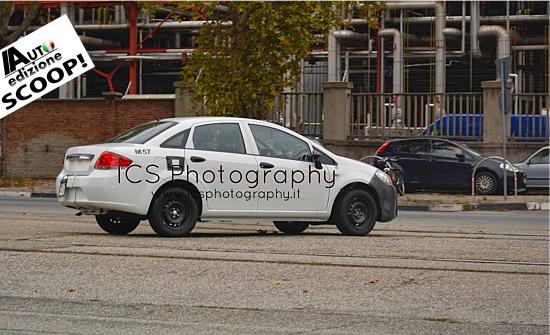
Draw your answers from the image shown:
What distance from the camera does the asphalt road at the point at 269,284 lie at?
739 centimetres

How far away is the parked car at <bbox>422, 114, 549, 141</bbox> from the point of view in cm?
3091

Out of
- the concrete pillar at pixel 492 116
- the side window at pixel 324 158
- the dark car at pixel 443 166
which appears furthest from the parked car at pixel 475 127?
the side window at pixel 324 158

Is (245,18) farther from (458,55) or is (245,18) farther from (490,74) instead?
(490,74)

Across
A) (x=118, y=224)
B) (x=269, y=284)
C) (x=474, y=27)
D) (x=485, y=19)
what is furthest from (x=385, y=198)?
(x=485, y=19)

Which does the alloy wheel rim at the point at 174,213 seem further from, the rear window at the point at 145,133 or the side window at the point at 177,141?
the rear window at the point at 145,133

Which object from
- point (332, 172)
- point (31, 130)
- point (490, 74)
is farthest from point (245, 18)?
point (490, 74)

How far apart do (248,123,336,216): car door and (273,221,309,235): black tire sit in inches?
30.4

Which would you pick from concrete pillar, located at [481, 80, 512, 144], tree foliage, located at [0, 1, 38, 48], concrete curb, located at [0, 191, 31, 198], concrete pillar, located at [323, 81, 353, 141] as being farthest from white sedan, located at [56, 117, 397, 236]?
tree foliage, located at [0, 1, 38, 48]

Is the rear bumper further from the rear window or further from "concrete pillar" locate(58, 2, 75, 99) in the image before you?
"concrete pillar" locate(58, 2, 75, 99)

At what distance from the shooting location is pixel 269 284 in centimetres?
888

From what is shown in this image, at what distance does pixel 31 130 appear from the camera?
34562 mm

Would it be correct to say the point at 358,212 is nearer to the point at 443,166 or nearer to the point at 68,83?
the point at 443,166

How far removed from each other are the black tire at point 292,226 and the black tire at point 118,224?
187 centimetres

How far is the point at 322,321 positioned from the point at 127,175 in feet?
17.1
